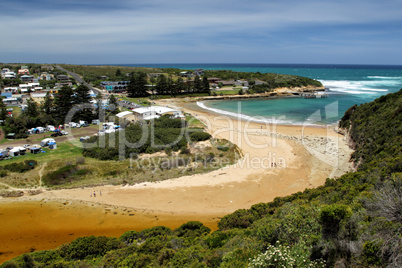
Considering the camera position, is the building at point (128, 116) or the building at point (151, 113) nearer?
the building at point (151, 113)

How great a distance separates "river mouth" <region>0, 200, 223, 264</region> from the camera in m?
12.8

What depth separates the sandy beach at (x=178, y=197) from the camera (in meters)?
13.8

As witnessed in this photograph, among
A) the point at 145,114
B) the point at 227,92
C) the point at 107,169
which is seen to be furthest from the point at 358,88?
the point at 107,169

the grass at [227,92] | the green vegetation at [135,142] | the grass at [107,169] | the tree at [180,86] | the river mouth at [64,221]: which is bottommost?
the river mouth at [64,221]

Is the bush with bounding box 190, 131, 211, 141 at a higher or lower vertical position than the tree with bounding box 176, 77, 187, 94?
lower

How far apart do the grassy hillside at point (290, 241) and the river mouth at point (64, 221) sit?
105 inches

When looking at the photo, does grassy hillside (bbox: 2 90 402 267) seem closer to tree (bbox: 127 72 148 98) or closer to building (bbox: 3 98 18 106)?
building (bbox: 3 98 18 106)

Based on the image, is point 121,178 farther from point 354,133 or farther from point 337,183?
point 354,133

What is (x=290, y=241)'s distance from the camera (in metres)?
7.20

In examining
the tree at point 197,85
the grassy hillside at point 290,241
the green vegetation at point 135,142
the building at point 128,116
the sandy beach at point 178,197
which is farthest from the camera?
the tree at point 197,85

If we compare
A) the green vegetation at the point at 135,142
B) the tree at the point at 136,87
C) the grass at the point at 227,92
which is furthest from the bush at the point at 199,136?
the grass at the point at 227,92

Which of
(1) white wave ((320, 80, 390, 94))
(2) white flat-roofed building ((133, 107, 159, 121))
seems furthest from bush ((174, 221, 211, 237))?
(1) white wave ((320, 80, 390, 94))

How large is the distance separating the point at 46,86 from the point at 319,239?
2526 inches

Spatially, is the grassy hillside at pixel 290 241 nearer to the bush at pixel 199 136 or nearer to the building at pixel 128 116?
the bush at pixel 199 136
